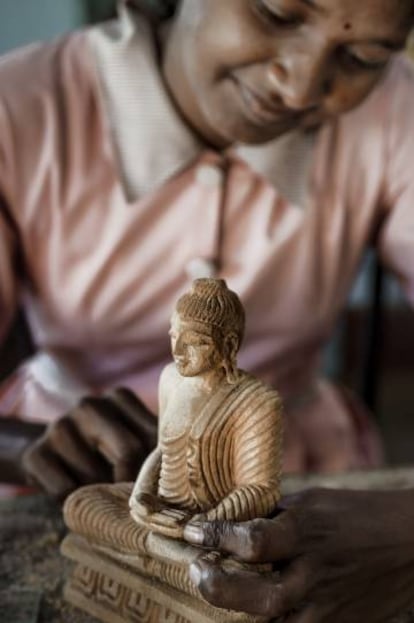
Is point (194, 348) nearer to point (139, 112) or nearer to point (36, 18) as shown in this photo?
point (139, 112)

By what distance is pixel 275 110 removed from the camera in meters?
1.02

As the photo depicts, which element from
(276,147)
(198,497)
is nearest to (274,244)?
(276,147)

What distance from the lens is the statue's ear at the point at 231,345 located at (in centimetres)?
74

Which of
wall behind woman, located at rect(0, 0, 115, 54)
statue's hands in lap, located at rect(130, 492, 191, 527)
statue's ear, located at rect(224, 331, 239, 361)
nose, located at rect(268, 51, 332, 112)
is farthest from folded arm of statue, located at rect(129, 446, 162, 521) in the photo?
wall behind woman, located at rect(0, 0, 115, 54)

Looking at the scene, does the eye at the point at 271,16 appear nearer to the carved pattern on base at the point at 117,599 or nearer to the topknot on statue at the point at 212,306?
the topknot on statue at the point at 212,306

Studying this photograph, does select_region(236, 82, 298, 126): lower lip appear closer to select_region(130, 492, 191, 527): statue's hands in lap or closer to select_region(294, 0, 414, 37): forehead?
select_region(294, 0, 414, 37): forehead

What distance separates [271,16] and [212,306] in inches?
15.5

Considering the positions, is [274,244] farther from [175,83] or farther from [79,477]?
[79,477]

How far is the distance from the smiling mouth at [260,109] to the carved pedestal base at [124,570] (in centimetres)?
43

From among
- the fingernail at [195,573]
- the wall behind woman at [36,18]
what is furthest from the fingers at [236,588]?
the wall behind woman at [36,18]

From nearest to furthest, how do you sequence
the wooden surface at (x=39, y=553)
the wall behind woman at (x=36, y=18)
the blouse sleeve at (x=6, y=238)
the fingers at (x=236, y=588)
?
1. the fingers at (x=236, y=588)
2. the wooden surface at (x=39, y=553)
3. the blouse sleeve at (x=6, y=238)
4. the wall behind woman at (x=36, y=18)

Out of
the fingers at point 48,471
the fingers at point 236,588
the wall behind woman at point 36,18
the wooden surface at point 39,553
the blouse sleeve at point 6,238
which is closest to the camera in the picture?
the fingers at point 236,588

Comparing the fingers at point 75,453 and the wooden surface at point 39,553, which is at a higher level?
the fingers at point 75,453

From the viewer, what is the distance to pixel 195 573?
0.71 m
